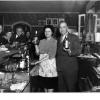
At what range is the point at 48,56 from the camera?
2.04 metres

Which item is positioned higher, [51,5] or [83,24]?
[51,5]

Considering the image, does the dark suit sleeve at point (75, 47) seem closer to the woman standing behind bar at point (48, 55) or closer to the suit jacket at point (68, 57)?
the suit jacket at point (68, 57)

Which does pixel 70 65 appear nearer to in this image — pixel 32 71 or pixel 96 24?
pixel 32 71

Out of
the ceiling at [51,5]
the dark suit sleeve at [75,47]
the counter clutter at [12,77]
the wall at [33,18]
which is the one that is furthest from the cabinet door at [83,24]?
the counter clutter at [12,77]

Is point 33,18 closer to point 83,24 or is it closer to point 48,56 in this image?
point 83,24

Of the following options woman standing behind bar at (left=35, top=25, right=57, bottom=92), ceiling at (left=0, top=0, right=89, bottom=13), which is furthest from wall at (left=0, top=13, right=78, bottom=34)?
woman standing behind bar at (left=35, top=25, right=57, bottom=92)

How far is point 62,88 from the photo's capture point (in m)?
2.20

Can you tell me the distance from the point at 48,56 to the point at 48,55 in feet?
0.04

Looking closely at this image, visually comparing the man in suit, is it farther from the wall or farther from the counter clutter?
the wall

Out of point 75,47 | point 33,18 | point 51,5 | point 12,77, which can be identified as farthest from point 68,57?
point 33,18

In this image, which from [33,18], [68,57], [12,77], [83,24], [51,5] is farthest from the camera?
[33,18]

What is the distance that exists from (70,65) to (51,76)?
7.9 inches

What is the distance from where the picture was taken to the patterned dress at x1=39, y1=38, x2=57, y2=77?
204 centimetres

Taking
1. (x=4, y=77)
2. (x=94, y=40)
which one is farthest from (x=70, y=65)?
(x=94, y=40)
